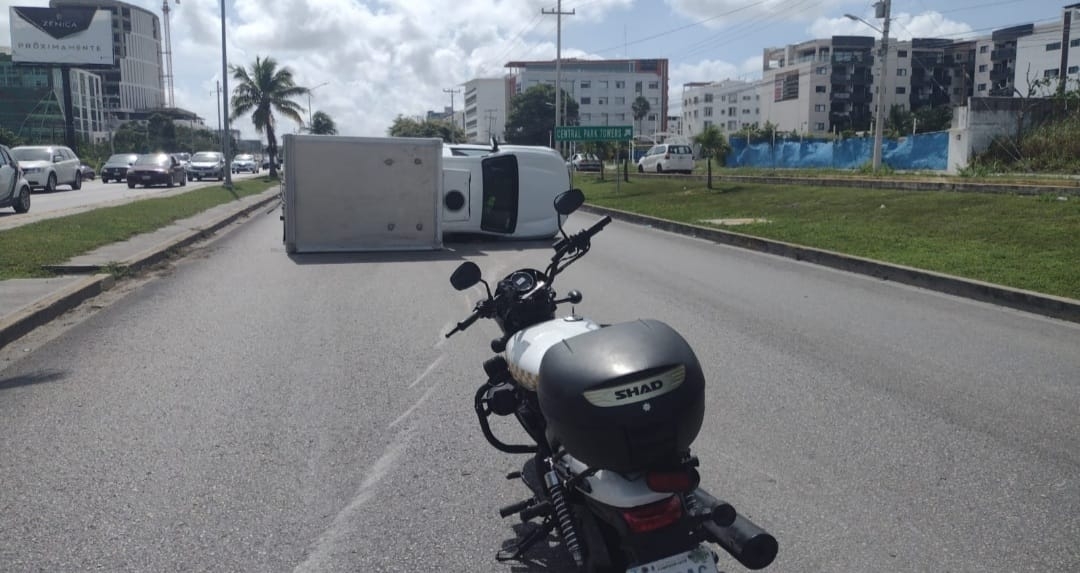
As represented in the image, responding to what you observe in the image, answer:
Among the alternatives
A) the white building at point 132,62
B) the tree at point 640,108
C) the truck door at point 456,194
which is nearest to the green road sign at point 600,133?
the truck door at point 456,194

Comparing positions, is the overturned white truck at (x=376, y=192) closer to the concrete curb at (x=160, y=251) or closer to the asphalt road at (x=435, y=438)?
the concrete curb at (x=160, y=251)

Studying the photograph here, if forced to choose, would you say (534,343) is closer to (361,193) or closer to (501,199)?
(361,193)

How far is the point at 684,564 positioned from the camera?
2.96m

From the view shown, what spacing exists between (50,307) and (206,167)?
4381cm

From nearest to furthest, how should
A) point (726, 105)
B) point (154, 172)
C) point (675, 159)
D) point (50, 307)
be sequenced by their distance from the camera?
1. point (50, 307)
2. point (154, 172)
3. point (675, 159)
4. point (726, 105)

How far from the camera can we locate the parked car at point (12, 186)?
21844 mm

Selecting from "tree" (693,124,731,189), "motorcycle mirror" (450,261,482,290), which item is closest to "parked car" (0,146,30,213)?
"motorcycle mirror" (450,261,482,290)

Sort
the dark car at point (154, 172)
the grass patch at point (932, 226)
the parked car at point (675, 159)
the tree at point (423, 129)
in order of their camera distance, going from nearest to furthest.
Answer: the grass patch at point (932, 226), the dark car at point (154, 172), the parked car at point (675, 159), the tree at point (423, 129)

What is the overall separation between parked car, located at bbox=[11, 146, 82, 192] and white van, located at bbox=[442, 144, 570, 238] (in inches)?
848

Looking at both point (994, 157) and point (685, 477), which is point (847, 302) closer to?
Answer: point (685, 477)

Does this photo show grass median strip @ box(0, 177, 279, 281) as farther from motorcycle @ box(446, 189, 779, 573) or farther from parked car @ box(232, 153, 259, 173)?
parked car @ box(232, 153, 259, 173)

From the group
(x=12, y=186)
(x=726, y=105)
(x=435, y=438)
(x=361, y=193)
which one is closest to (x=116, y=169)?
(x=12, y=186)

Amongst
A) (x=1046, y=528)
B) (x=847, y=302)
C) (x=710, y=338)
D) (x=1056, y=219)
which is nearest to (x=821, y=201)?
(x=1056, y=219)

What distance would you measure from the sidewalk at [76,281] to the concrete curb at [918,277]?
9.53 meters
